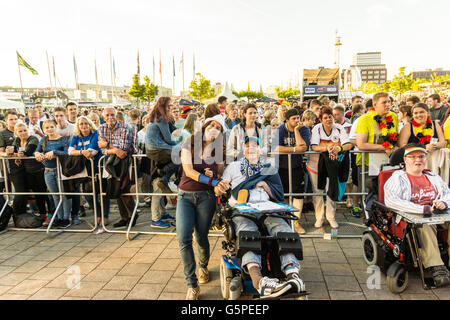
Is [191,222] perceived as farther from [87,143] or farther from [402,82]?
[402,82]

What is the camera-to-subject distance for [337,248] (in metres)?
4.68

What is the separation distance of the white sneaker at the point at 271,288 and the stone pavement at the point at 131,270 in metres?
0.94

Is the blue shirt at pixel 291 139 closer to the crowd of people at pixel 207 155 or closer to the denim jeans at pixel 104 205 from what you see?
the crowd of people at pixel 207 155

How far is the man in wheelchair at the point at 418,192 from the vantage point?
3492 millimetres

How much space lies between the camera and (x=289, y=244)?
299 cm

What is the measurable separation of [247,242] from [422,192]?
2.25 m

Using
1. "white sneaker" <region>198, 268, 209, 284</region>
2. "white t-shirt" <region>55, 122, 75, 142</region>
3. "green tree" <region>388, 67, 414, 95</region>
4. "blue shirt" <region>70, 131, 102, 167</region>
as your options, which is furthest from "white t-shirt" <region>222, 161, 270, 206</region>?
"green tree" <region>388, 67, 414, 95</region>

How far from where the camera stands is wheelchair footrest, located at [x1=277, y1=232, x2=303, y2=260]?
2949 millimetres

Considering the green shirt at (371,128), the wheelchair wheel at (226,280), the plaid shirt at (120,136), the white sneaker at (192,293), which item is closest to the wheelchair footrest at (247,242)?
the wheelchair wheel at (226,280)

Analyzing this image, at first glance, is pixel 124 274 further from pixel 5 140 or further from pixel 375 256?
pixel 5 140

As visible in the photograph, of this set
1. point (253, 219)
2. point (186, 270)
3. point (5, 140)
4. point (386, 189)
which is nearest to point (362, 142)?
point (386, 189)

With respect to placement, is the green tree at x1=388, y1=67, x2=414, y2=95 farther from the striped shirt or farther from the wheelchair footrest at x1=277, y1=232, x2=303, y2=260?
the wheelchair footrest at x1=277, y1=232, x2=303, y2=260

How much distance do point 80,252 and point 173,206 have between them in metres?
2.50

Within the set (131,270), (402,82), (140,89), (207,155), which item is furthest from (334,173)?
(140,89)
